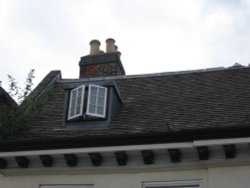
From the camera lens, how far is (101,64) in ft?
59.5

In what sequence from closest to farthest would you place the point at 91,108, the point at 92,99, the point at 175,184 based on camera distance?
the point at 175,184
the point at 91,108
the point at 92,99

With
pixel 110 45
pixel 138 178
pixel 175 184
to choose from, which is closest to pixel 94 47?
pixel 110 45

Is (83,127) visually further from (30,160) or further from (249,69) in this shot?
(249,69)

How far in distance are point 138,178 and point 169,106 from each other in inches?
111

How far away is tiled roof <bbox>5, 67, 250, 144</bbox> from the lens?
12594 mm

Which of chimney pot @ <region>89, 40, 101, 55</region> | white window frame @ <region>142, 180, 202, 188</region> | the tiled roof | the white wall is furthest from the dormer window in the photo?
chimney pot @ <region>89, 40, 101, 55</region>

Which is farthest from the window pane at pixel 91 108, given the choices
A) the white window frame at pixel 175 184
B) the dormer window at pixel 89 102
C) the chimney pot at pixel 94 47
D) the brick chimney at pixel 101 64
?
the chimney pot at pixel 94 47

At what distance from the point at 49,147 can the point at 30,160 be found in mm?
700

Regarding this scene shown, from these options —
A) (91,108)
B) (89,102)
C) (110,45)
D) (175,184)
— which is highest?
(110,45)

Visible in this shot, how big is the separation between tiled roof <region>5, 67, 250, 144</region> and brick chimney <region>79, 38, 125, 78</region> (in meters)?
1.05

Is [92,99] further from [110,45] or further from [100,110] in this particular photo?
[110,45]

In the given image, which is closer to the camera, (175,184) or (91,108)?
(175,184)

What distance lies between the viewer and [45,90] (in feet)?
53.5

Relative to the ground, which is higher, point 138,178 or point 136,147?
point 136,147
